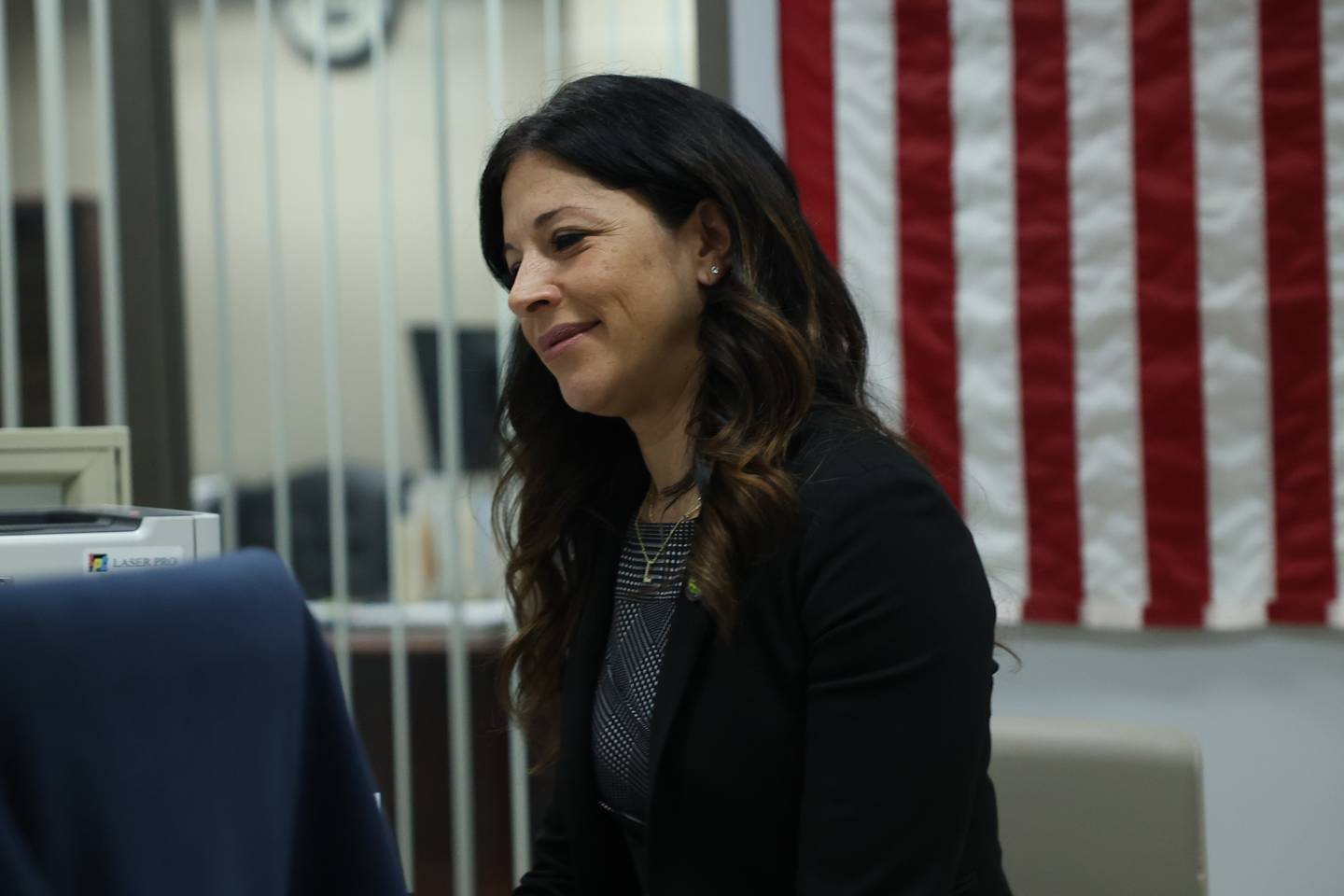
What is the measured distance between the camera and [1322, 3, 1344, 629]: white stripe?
A: 2.11 meters

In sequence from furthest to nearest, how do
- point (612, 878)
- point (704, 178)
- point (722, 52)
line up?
point (722, 52) < point (612, 878) < point (704, 178)

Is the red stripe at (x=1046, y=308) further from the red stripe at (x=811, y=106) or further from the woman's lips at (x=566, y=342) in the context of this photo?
the woman's lips at (x=566, y=342)

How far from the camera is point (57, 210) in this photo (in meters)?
2.38

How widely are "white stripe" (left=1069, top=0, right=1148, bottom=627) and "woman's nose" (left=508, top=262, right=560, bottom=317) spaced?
1221 mm

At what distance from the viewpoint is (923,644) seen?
109 centimetres

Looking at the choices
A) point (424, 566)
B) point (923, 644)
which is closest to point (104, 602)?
point (923, 644)

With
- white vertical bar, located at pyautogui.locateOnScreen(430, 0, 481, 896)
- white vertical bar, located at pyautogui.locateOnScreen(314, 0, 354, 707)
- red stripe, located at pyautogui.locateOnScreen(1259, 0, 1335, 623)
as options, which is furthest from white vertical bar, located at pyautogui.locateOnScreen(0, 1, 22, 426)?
red stripe, located at pyautogui.locateOnScreen(1259, 0, 1335, 623)

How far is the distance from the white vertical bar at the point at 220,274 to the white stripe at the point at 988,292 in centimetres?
137

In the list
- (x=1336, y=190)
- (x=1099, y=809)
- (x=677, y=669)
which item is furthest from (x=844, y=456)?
(x=1336, y=190)

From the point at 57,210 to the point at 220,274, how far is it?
315 mm

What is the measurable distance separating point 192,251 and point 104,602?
2011 mm

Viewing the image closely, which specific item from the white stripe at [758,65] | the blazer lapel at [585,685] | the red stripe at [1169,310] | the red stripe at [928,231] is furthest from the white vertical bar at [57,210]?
the red stripe at [1169,310]

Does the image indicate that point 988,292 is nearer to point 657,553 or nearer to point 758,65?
point 758,65

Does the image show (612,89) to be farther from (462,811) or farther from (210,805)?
(462,811)
